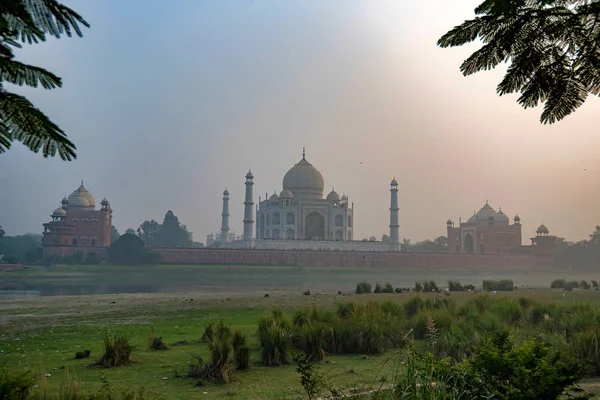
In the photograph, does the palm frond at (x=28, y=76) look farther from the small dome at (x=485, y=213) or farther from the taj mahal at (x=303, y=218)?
the small dome at (x=485, y=213)

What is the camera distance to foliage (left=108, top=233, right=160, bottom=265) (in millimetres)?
43469

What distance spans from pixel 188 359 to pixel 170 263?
38.9 metres

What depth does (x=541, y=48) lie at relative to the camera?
2584mm

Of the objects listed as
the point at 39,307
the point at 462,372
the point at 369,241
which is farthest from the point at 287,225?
the point at 462,372

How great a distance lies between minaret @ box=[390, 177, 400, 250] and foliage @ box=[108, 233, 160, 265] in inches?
899

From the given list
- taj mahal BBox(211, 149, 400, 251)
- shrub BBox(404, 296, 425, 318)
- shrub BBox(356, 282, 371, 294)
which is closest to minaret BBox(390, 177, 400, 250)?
taj mahal BBox(211, 149, 400, 251)

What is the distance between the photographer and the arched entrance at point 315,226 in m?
55.2

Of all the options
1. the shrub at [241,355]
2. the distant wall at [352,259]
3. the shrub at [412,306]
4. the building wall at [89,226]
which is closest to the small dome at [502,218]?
the distant wall at [352,259]

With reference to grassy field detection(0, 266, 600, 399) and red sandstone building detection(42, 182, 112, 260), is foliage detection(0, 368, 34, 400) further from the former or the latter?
red sandstone building detection(42, 182, 112, 260)

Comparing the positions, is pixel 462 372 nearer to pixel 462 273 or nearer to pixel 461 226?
pixel 462 273

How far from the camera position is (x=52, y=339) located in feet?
28.7

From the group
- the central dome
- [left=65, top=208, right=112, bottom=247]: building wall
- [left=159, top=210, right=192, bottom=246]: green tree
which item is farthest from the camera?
[left=159, top=210, right=192, bottom=246]: green tree

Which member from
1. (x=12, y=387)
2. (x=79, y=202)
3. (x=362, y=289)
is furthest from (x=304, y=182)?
(x=12, y=387)

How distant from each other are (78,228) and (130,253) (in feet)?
31.8
